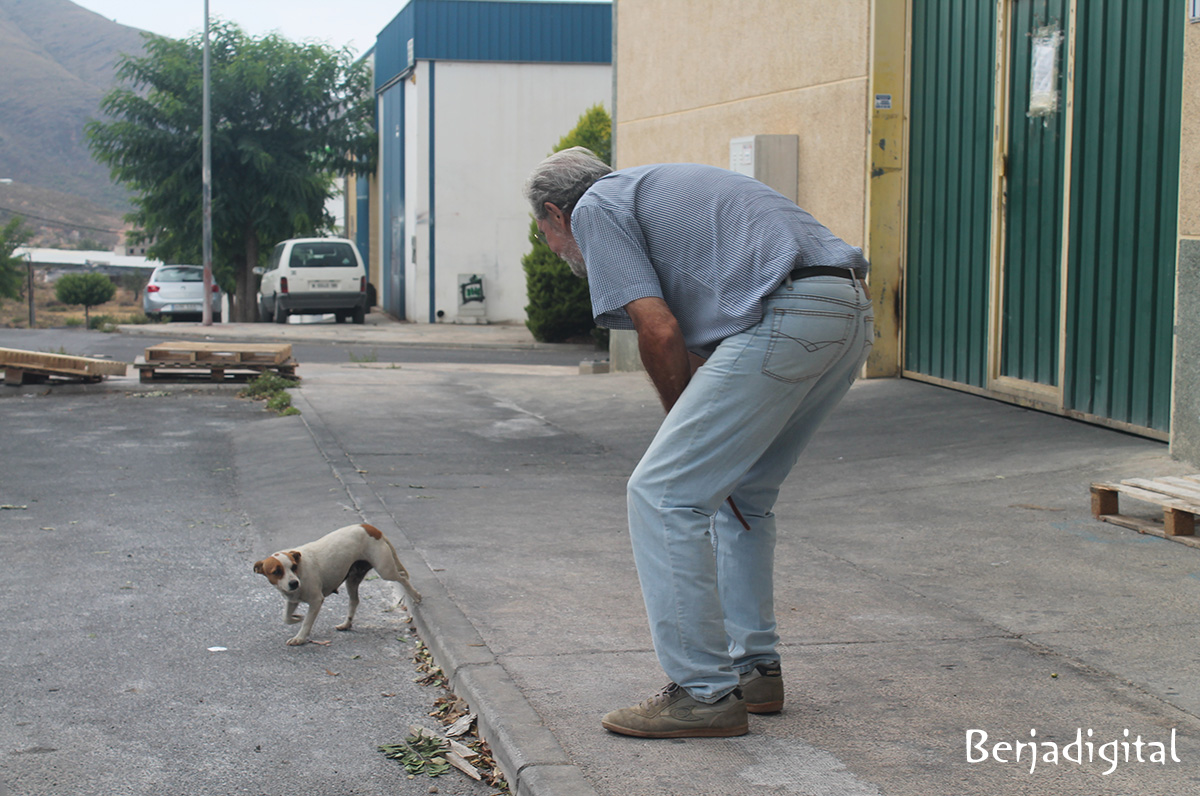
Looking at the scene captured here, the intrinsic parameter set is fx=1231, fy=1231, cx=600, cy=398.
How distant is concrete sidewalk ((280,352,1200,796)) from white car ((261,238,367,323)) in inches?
678

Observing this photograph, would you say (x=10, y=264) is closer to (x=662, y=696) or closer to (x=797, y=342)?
(x=662, y=696)

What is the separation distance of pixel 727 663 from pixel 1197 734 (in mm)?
1245

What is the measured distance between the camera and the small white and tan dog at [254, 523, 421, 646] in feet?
14.0

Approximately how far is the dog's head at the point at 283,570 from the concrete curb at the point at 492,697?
1.57ft

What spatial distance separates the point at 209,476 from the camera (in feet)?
26.3

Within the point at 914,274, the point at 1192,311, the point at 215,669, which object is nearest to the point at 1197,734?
the point at 215,669

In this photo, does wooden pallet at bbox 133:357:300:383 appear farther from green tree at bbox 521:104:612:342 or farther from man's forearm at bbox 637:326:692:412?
man's forearm at bbox 637:326:692:412

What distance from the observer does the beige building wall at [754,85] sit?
34.9 ft

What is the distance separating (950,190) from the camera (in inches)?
386

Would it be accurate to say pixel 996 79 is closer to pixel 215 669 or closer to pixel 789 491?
pixel 789 491

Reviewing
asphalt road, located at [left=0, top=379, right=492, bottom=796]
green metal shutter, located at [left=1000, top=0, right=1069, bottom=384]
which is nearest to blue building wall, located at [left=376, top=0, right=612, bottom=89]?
green metal shutter, located at [left=1000, top=0, right=1069, bottom=384]

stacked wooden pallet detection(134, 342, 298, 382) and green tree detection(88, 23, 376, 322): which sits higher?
green tree detection(88, 23, 376, 322)

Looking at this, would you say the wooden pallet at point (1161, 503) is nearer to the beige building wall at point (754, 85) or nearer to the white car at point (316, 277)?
the beige building wall at point (754, 85)

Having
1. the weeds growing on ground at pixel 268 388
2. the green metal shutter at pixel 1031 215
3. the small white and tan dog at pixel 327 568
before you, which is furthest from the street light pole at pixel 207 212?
the small white and tan dog at pixel 327 568
